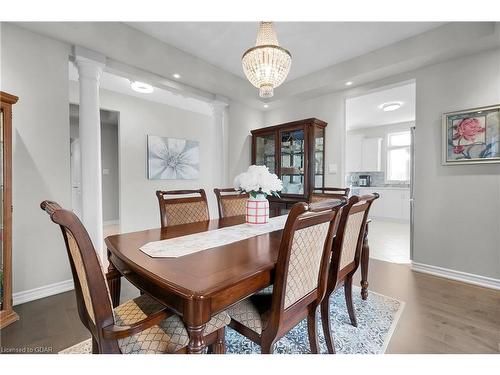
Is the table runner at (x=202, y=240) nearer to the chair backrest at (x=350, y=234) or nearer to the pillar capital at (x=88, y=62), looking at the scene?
the chair backrest at (x=350, y=234)

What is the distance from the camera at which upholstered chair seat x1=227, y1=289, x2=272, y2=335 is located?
3.67 feet

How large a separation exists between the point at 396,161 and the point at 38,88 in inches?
268

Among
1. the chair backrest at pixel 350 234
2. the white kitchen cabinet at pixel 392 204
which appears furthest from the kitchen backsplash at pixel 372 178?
the chair backrest at pixel 350 234

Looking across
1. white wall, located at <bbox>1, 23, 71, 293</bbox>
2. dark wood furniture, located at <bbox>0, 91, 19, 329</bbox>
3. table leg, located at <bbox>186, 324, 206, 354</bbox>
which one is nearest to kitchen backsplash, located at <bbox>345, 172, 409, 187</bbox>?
white wall, located at <bbox>1, 23, 71, 293</bbox>

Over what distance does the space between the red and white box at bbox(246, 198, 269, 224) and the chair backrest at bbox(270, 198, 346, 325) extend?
724 mm

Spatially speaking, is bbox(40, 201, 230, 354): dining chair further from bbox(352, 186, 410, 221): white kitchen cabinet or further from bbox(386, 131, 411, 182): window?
bbox(386, 131, 411, 182): window

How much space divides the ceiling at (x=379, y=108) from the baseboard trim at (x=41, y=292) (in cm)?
417

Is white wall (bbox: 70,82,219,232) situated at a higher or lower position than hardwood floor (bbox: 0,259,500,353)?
higher

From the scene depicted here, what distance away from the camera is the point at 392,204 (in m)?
5.86

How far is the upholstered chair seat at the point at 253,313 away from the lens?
1.12 meters

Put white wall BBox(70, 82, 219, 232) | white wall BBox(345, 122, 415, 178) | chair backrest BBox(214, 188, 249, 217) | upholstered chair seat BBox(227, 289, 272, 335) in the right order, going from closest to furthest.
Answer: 1. upholstered chair seat BBox(227, 289, 272, 335)
2. chair backrest BBox(214, 188, 249, 217)
3. white wall BBox(70, 82, 219, 232)
4. white wall BBox(345, 122, 415, 178)

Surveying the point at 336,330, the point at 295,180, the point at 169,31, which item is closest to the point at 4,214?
the point at 169,31

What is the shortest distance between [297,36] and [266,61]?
113 cm
